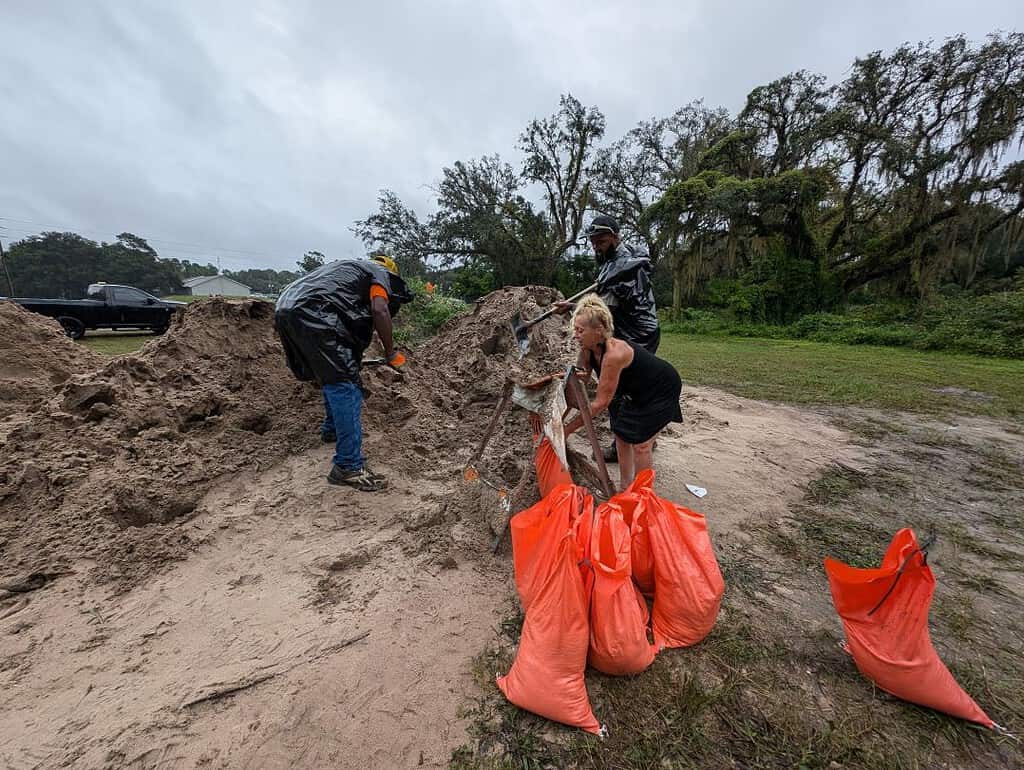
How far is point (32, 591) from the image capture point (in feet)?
6.04

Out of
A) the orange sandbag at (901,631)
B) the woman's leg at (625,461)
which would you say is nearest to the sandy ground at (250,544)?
the orange sandbag at (901,631)

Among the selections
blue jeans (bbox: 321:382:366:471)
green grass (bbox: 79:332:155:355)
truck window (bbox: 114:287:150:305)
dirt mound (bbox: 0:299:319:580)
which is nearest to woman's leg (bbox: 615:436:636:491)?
blue jeans (bbox: 321:382:366:471)

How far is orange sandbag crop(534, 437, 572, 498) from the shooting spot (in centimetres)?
229

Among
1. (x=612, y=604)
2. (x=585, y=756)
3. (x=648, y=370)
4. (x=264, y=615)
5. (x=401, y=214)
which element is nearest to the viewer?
(x=585, y=756)

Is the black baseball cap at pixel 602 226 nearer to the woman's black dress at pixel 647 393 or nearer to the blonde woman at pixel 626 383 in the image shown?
the blonde woman at pixel 626 383

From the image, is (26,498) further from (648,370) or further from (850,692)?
(850,692)

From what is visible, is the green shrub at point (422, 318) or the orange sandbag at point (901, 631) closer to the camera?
the orange sandbag at point (901, 631)

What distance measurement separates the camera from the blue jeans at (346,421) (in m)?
2.68

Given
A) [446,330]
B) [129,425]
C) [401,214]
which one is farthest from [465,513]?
[401,214]

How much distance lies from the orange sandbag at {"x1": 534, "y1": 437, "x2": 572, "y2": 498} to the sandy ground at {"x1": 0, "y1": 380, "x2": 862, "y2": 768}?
1.65 ft

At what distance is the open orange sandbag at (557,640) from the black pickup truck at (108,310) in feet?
36.7

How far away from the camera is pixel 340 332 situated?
8.77 ft

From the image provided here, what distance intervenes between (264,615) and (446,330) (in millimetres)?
5046

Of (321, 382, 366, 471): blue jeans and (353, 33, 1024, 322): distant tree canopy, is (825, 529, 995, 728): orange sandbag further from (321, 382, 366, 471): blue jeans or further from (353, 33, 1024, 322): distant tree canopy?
(353, 33, 1024, 322): distant tree canopy
